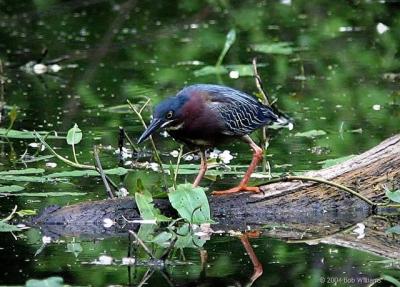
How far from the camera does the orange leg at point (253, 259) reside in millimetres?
6047

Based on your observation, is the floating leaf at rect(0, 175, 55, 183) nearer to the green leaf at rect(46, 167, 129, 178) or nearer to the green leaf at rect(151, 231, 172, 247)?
the green leaf at rect(46, 167, 129, 178)

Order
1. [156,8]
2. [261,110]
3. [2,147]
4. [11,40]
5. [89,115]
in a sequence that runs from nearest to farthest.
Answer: [261,110], [2,147], [89,115], [11,40], [156,8]

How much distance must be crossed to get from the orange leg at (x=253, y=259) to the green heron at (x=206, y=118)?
16.7 inches

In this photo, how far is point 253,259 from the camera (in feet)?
20.9

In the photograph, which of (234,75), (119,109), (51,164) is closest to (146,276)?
(51,164)

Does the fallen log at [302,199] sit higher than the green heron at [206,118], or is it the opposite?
the green heron at [206,118]

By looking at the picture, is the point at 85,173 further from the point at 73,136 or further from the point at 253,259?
the point at 253,259

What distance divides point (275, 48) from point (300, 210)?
624cm

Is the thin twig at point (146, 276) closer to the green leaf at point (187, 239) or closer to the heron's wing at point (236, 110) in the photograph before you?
the green leaf at point (187, 239)

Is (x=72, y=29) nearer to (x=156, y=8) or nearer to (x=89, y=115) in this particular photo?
(x=156, y=8)

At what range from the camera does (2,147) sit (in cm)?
917

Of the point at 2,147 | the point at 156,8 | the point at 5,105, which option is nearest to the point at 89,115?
the point at 5,105

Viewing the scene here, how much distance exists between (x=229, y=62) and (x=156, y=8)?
11.6 feet

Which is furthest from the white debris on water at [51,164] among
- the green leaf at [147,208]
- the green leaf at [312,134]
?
the green leaf at [312,134]
